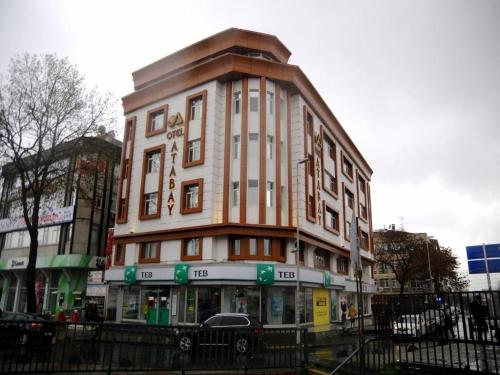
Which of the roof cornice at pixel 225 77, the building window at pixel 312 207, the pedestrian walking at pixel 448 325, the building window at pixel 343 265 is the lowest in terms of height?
the pedestrian walking at pixel 448 325

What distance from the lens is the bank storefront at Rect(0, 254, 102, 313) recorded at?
35750 millimetres

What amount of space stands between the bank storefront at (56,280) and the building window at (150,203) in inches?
386

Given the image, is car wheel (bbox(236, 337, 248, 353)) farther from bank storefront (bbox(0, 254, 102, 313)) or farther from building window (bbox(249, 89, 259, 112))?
bank storefront (bbox(0, 254, 102, 313))

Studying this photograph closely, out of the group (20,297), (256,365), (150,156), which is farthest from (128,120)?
(256,365)

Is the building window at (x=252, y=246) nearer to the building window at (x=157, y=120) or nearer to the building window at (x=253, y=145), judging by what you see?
the building window at (x=253, y=145)

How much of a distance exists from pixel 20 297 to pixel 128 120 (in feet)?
76.9

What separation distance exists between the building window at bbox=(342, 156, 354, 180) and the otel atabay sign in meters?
19.2

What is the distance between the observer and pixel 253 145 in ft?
90.5

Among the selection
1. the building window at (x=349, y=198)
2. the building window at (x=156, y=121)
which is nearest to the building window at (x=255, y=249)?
the building window at (x=156, y=121)

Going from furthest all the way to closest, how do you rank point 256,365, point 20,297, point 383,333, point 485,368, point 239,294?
point 20,297 < point 239,294 < point 256,365 < point 383,333 < point 485,368

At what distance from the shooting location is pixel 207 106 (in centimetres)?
2889

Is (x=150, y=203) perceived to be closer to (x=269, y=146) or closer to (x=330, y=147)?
(x=269, y=146)

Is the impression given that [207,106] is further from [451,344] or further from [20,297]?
[20,297]

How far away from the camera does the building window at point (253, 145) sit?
89.7ft
